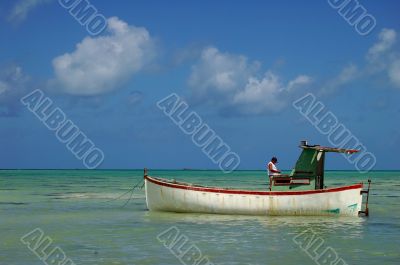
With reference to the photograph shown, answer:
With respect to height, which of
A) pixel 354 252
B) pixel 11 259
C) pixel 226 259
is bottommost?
pixel 11 259

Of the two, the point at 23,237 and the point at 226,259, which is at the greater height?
the point at 226,259

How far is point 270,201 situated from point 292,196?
0.85m

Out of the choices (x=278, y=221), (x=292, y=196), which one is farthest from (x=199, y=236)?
(x=292, y=196)

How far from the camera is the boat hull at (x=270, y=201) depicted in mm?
22562

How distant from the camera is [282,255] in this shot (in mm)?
14789

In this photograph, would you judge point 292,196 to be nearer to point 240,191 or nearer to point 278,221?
point 278,221

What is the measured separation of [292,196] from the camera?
22547mm

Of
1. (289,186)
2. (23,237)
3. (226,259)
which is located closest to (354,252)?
(226,259)

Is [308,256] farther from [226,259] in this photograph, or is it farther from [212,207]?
[212,207]

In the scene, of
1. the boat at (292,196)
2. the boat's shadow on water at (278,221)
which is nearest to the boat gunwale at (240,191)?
the boat at (292,196)

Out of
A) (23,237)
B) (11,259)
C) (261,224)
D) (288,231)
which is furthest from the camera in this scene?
(261,224)

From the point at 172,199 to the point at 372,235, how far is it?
27.5 ft

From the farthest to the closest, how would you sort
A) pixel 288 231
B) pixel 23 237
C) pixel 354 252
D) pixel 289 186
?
pixel 289 186, pixel 288 231, pixel 23 237, pixel 354 252

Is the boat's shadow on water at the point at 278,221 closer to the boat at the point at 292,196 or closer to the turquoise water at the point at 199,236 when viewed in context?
the turquoise water at the point at 199,236
